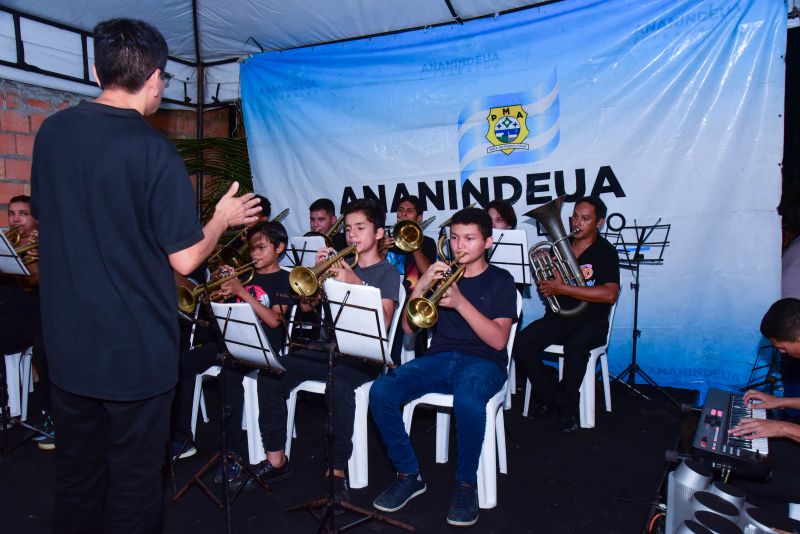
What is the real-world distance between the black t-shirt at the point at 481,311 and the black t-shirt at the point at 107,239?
1.91 meters

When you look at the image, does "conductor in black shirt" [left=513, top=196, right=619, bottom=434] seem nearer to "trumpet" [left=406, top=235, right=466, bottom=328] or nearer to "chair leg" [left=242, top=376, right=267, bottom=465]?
"trumpet" [left=406, top=235, right=466, bottom=328]

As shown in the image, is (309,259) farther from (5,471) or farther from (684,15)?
(684,15)

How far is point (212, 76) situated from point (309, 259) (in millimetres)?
2914

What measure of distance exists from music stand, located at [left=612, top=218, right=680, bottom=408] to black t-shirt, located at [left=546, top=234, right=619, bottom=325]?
1.31 feet

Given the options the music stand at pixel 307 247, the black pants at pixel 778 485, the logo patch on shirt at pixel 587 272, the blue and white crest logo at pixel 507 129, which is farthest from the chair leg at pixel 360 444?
the blue and white crest logo at pixel 507 129

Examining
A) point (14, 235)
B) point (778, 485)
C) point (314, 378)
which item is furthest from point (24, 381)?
point (778, 485)

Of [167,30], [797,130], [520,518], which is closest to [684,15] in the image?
[797,130]

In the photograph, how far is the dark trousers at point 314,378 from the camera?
3.36 meters

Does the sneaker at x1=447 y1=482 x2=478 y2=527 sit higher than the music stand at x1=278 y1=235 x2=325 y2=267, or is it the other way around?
the music stand at x1=278 y1=235 x2=325 y2=267

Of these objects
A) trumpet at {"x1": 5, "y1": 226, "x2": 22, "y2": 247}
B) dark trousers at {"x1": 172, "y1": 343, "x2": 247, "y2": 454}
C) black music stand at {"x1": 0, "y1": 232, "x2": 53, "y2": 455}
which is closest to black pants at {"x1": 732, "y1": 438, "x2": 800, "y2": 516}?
dark trousers at {"x1": 172, "y1": 343, "x2": 247, "y2": 454}

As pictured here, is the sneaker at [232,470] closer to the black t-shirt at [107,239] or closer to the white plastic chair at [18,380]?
the black t-shirt at [107,239]

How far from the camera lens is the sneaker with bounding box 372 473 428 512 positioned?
10.4ft

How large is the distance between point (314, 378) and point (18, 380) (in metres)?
2.53

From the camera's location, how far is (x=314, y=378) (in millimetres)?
3643
